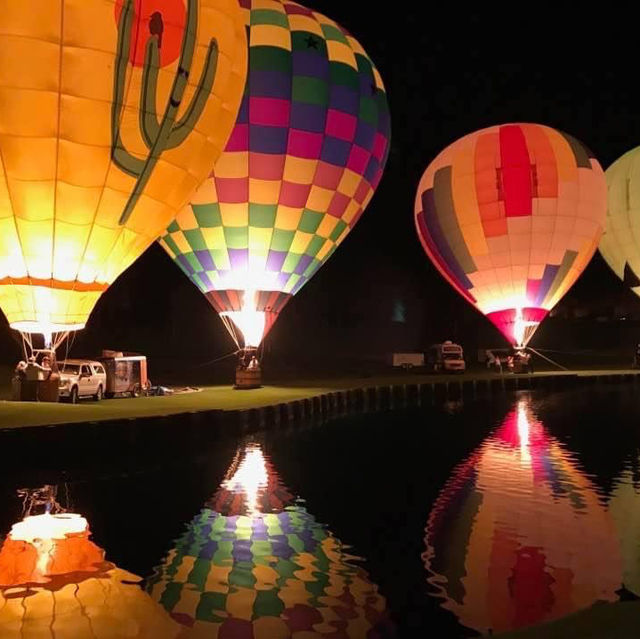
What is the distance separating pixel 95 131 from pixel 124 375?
1153 cm

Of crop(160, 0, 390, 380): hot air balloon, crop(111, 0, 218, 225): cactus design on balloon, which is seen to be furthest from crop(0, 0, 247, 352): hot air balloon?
crop(160, 0, 390, 380): hot air balloon

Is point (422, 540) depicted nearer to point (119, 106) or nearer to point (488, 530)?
point (488, 530)

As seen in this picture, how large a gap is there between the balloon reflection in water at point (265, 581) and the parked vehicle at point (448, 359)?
32932mm

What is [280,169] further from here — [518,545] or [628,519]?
[518,545]

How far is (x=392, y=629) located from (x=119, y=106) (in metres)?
12.1

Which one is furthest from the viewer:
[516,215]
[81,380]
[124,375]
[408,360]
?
[408,360]

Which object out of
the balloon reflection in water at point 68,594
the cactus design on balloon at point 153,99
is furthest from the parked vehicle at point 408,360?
the balloon reflection in water at point 68,594

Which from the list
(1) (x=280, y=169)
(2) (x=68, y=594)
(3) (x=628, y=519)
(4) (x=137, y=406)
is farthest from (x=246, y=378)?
(2) (x=68, y=594)

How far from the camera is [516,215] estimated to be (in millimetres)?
34156

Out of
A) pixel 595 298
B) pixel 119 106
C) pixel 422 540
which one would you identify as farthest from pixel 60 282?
pixel 595 298

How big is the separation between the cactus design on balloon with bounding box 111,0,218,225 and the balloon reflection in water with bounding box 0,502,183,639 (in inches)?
347

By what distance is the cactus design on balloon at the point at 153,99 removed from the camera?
53.4ft

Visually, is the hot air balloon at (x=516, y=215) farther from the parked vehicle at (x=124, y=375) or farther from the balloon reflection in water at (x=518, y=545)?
the balloon reflection in water at (x=518, y=545)

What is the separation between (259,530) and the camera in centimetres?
1043
